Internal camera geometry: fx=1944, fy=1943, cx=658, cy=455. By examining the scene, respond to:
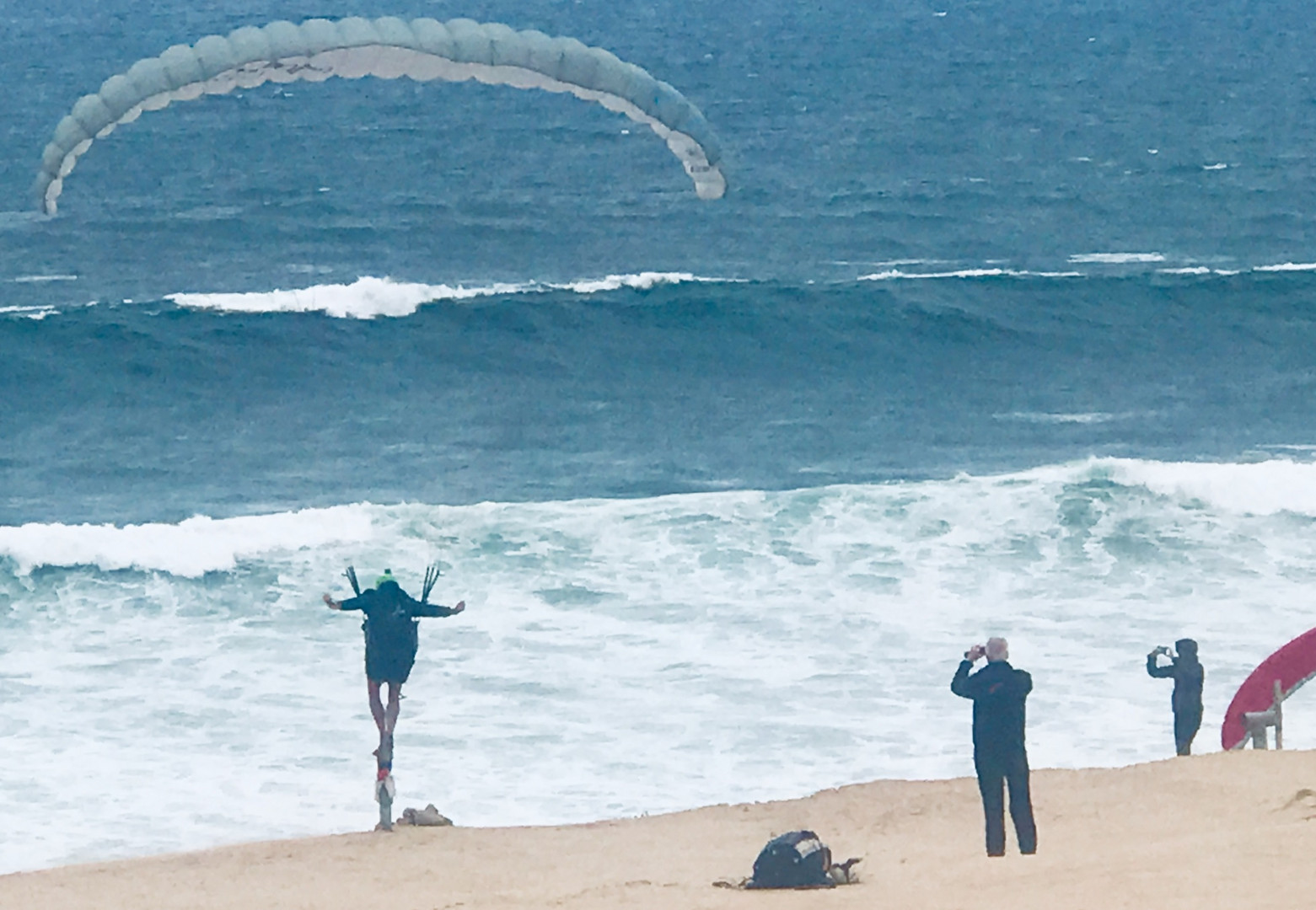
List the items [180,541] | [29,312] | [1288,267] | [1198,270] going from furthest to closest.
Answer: [1288,267], [1198,270], [29,312], [180,541]

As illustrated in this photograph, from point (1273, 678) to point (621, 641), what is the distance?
495cm

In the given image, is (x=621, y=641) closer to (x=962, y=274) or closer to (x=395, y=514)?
(x=395, y=514)

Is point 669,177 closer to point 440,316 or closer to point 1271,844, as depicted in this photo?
point 440,316

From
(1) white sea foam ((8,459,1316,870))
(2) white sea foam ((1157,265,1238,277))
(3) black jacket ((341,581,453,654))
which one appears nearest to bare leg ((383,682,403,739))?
(3) black jacket ((341,581,453,654))

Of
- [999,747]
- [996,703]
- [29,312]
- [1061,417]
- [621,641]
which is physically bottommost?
[999,747]

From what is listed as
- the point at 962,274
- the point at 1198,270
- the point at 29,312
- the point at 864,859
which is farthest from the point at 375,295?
the point at 864,859

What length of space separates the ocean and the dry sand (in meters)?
1.80

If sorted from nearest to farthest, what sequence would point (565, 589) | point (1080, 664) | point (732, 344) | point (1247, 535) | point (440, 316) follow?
point (1080, 664) < point (565, 589) < point (1247, 535) < point (732, 344) < point (440, 316)

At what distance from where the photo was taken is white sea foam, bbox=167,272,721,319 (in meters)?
29.0

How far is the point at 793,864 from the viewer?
7.16 m

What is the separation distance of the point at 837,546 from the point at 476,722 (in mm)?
4517

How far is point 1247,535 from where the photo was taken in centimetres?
1608

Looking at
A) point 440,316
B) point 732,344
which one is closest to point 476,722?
point 732,344

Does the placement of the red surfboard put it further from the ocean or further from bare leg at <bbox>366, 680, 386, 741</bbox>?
bare leg at <bbox>366, 680, 386, 741</bbox>
